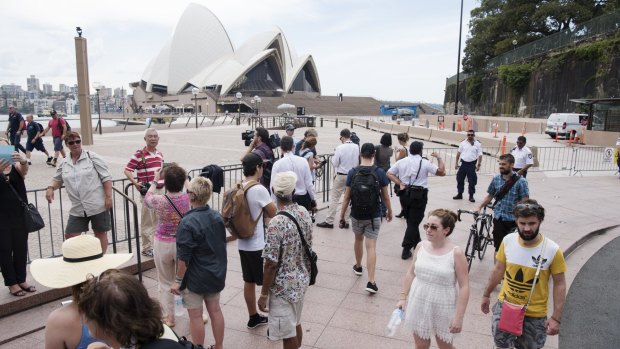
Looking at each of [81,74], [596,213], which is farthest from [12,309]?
[81,74]

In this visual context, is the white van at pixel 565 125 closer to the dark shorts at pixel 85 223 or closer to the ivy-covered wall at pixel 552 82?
the ivy-covered wall at pixel 552 82

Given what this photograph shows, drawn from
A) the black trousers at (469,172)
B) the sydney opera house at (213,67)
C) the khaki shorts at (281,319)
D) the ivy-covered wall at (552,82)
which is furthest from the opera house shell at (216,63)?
the khaki shorts at (281,319)

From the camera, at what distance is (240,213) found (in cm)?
390

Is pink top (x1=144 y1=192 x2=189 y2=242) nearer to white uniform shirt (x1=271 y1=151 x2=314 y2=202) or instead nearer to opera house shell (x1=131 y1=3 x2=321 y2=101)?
white uniform shirt (x1=271 y1=151 x2=314 y2=202)

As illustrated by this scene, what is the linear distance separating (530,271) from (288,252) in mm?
1812

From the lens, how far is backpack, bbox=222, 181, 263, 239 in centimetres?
389

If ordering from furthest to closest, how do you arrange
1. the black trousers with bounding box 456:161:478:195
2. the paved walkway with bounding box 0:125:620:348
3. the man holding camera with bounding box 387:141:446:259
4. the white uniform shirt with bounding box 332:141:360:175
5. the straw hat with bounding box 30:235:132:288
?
1. the black trousers with bounding box 456:161:478:195
2. the white uniform shirt with bounding box 332:141:360:175
3. the man holding camera with bounding box 387:141:446:259
4. the paved walkway with bounding box 0:125:620:348
5. the straw hat with bounding box 30:235:132:288

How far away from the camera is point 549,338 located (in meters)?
4.32

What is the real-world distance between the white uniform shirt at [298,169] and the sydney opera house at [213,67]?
6902 centimetres

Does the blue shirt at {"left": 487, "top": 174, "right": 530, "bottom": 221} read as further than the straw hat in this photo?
Yes

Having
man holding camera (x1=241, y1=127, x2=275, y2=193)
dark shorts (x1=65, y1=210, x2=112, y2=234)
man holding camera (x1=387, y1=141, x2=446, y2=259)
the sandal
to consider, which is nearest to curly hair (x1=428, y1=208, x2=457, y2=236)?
man holding camera (x1=387, y1=141, x2=446, y2=259)

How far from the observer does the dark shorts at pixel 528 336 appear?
3199mm

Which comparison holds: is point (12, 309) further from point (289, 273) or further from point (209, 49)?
point (209, 49)

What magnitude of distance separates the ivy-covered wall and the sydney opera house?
4252 cm
